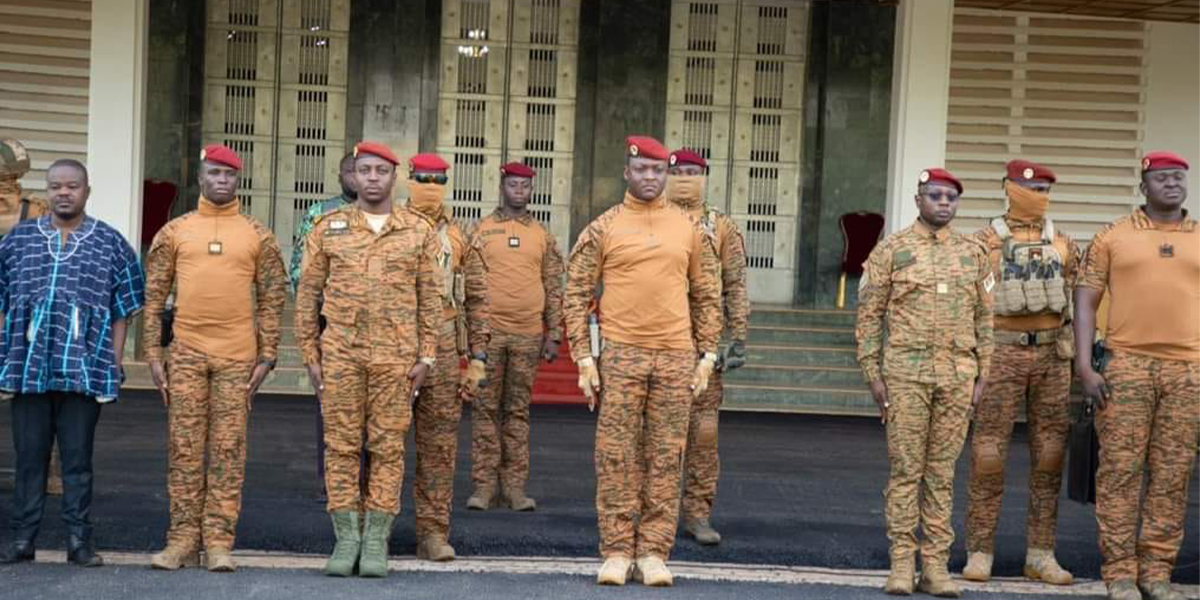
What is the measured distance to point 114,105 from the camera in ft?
46.7

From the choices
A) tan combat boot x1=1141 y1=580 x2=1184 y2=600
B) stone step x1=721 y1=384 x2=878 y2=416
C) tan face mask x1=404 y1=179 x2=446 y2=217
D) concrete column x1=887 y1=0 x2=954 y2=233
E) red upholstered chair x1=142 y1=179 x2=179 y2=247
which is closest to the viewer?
tan combat boot x1=1141 y1=580 x2=1184 y2=600

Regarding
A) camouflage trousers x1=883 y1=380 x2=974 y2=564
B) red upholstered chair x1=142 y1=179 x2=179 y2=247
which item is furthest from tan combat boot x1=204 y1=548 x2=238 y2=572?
red upholstered chair x1=142 y1=179 x2=179 y2=247

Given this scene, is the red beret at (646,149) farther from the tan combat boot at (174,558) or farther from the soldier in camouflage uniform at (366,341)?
the tan combat boot at (174,558)

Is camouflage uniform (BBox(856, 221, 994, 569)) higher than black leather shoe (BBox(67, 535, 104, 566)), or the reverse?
camouflage uniform (BBox(856, 221, 994, 569))

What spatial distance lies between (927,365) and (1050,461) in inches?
41.6

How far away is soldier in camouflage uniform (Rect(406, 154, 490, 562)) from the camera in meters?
8.15

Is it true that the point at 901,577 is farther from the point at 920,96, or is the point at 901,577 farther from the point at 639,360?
the point at 920,96

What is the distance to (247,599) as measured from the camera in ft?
23.2

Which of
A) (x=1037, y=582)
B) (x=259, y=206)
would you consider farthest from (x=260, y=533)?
(x=259, y=206)

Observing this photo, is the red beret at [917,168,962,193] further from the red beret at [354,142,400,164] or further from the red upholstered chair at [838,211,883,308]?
the red upholstered chair at [838,211,883,308]

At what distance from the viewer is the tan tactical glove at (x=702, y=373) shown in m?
7.84

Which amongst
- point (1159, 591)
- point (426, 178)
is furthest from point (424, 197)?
point (1159, 591)

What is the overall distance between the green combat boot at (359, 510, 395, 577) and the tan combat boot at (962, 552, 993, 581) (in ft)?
9.52

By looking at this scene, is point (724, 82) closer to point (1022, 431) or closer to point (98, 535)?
point (1022, 431)
